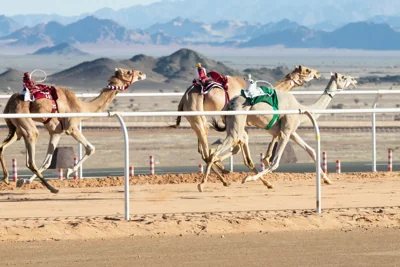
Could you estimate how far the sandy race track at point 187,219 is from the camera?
11.3 m

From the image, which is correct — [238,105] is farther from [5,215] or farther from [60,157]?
[60,157]

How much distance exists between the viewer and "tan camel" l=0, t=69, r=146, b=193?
15.1 m

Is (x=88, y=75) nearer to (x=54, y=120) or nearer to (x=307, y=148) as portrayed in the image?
(x=54, y=120)

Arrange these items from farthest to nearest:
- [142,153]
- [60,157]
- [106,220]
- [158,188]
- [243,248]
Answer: [142,153], [60,157], [158,188], [106,220], [243,248]

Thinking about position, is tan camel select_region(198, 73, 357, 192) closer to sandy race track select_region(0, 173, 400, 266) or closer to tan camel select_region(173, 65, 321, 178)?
tan camel select_region(173, 65, 321, 178)

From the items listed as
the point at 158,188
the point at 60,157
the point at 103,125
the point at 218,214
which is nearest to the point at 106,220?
the point at 218,214

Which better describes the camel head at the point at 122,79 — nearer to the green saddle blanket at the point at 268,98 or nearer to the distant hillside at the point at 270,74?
the green saddle blanket at the point at 268,98

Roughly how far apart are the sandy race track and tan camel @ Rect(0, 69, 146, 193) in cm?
48

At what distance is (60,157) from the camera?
20109 mm

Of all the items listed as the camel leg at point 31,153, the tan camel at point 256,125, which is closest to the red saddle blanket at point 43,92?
the camel leg at point 31,153

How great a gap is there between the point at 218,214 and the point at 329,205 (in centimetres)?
161

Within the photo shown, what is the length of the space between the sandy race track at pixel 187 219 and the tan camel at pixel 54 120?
0.48 m

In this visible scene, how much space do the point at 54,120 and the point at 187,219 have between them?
3840 mm

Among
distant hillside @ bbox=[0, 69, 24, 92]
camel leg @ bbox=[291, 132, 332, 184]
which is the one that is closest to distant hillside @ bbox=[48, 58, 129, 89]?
distant hillside @ bbox=[0, 69, 24, 92]
